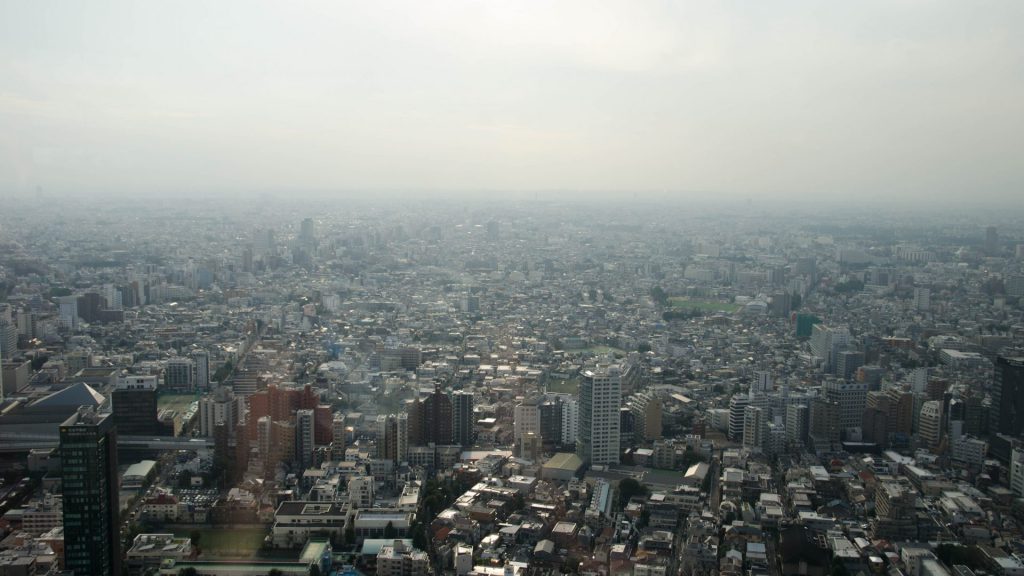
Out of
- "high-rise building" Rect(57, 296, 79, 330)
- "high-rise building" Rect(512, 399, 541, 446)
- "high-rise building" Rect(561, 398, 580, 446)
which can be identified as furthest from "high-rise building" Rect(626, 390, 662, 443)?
"high-rise building" Rect(57, 296, 79, 330)

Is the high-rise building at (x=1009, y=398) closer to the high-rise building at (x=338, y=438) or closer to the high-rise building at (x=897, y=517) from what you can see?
the high-rise building at (x=897, y=517)

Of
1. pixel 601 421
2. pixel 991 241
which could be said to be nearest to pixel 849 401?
pixel 601 421

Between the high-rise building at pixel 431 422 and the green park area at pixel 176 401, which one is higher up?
the high-rise building at pixel 431 422

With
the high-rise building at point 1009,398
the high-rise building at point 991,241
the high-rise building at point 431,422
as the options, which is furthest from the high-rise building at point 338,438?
the high-rise building at point 991,241

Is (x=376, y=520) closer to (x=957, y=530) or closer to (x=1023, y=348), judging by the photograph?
(x=957, y=530)

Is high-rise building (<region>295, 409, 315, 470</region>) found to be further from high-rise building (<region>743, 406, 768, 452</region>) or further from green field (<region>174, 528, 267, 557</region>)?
high-rise building (<region>743, 406, 768, 452</region>)
